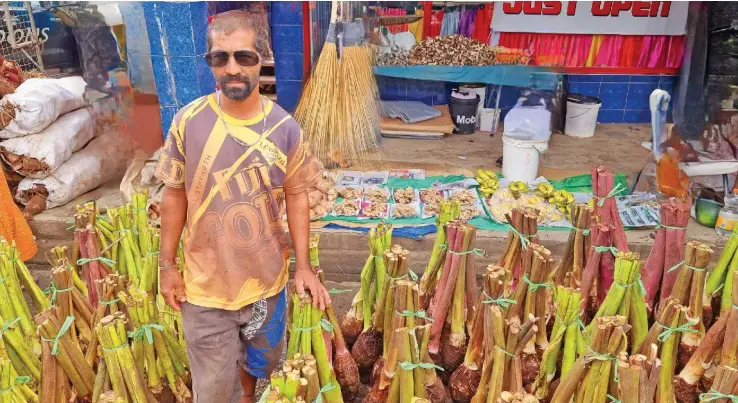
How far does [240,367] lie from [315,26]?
168 inches

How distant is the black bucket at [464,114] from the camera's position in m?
6.48

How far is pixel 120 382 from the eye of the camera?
6.64 feet

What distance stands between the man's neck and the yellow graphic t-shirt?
0.02 m

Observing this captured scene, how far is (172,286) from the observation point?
216cm

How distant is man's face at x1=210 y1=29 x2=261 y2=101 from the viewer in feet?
6.19

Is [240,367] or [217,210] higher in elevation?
[217,210]

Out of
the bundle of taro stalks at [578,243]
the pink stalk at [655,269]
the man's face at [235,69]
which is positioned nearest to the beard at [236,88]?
the man's face at [235,69]

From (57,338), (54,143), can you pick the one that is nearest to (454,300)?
(57,338)

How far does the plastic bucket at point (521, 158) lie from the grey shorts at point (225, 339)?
3.21 m

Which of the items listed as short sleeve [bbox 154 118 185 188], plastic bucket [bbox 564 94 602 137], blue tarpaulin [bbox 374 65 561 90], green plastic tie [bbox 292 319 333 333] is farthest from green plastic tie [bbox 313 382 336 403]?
plastic bucket [bbox 564 94 602 137]

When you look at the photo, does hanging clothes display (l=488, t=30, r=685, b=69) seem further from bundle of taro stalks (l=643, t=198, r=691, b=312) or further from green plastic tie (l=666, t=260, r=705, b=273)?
green plastic tie (l=666, t=260, r=705, b=273)

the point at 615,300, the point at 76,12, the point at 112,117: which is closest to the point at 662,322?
the point at 615,300

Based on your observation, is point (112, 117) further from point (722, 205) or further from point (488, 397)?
point (722, 205)

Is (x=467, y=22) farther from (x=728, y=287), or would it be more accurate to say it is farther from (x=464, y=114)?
(x=728, y=287)
